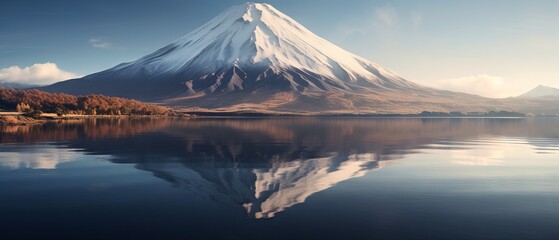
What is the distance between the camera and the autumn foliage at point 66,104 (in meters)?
148

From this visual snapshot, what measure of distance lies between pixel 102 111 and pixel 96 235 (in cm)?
15631

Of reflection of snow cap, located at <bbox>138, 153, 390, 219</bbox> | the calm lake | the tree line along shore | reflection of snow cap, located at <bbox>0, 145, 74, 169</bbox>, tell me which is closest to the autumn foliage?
the tree line along shore

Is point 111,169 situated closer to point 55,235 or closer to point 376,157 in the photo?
point 55,235

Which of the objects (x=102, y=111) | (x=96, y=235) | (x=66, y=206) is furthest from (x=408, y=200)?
(x=102, y=111)

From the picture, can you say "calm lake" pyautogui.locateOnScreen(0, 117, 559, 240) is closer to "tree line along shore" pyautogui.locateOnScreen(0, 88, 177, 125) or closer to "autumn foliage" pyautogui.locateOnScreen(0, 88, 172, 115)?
"tree line along shore" pyautogui.locateOnScreen(0, 88, 177, 125)

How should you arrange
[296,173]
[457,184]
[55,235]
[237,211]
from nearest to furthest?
[55,235], [237,211], [457,184], [296,173]

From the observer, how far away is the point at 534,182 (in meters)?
23.5

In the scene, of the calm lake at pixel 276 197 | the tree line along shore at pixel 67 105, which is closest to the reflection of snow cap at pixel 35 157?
the calm lake at pixel 276 197

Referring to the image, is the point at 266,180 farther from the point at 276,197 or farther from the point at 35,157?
the point at 35,157

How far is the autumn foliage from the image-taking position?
14838cm

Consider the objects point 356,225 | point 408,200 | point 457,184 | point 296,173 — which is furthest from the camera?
point 296,173

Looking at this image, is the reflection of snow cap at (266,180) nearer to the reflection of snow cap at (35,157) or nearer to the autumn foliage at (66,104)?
the reflection of snow cap at (35,157)

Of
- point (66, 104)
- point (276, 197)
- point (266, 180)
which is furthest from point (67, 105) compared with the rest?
point (276, 197)

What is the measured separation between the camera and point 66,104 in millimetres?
156000
